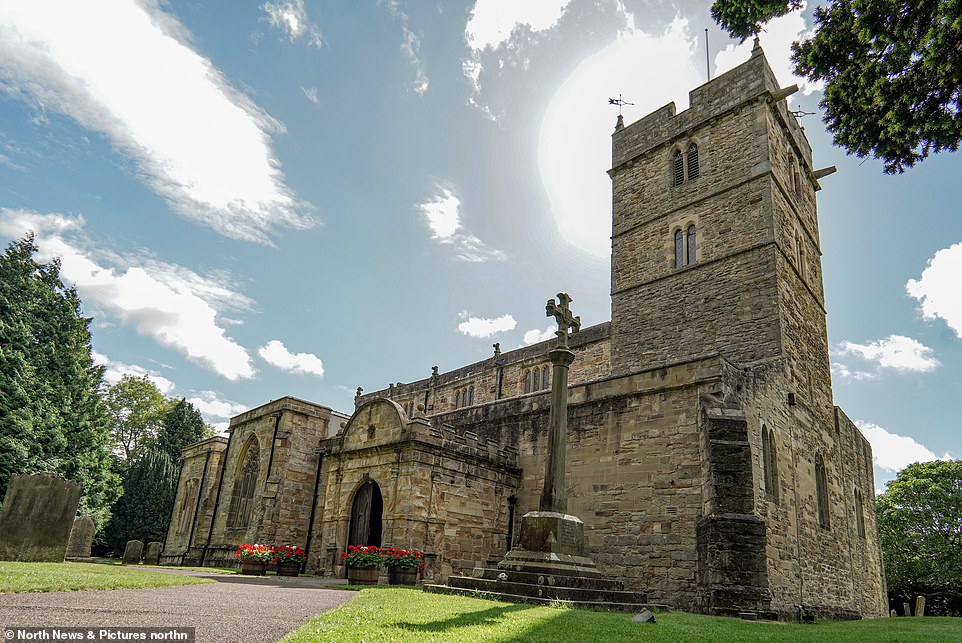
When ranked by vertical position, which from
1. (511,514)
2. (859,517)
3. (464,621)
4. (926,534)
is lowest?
(464,621)

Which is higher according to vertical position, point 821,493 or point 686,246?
point 686,246

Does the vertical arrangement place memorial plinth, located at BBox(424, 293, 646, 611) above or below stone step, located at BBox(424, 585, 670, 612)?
above

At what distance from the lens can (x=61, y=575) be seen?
9266 mm

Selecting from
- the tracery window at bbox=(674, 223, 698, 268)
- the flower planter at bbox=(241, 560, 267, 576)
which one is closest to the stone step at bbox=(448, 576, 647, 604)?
the flower planter at bbox=(241, 560, 267, 576)

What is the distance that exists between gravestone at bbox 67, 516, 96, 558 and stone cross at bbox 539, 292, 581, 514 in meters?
22.8

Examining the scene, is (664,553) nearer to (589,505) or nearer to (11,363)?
(589,505)

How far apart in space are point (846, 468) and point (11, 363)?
33.6 meters

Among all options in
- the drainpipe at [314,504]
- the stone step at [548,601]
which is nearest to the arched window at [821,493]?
the stone step at [548,601]

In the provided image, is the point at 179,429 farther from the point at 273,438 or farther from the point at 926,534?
the point at 926,534

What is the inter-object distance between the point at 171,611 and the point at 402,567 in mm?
A: 8154

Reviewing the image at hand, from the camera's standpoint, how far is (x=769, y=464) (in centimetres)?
1497

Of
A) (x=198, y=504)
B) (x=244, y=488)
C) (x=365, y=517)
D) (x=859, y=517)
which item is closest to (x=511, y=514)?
(x=365, y=517)

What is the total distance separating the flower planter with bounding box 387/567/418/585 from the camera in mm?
13645

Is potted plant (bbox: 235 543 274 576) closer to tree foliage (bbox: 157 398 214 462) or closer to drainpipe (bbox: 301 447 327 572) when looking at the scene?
drainpipe (bbox: 301 447 327 572)
